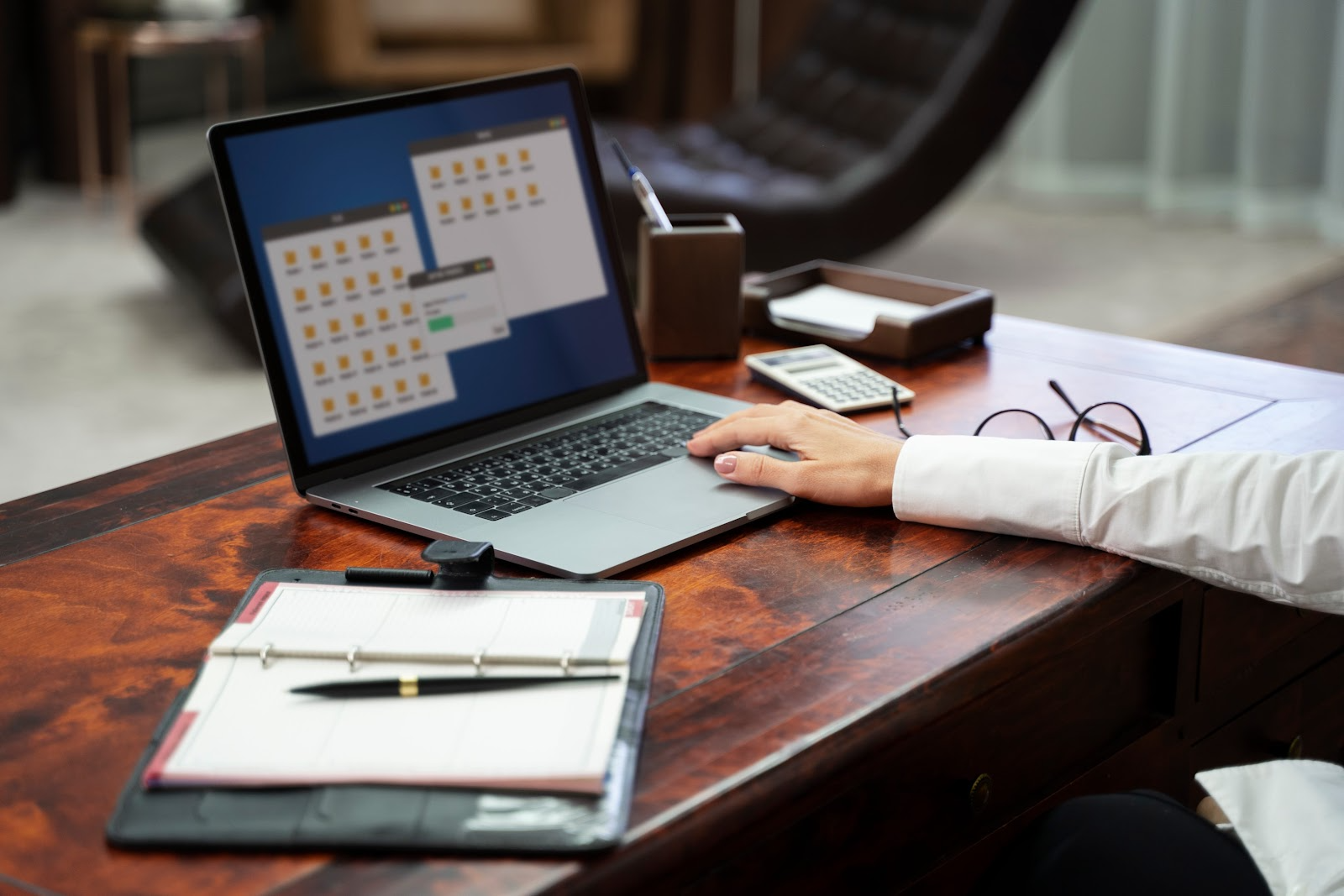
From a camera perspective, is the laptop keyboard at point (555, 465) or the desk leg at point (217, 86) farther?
the desk leg at point (217, 86)

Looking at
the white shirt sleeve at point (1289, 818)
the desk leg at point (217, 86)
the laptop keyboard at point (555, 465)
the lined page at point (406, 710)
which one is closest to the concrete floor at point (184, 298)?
the desk leg at point (217, 86)

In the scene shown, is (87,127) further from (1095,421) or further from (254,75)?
(1095,421)

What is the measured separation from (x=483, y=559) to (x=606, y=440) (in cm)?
28

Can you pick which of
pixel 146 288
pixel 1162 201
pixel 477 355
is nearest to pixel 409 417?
pixel 477 355

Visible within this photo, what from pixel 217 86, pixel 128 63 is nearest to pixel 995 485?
pixel 128 63

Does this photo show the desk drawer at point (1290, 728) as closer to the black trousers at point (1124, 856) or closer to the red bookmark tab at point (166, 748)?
the black trousers at point (1124, 856)

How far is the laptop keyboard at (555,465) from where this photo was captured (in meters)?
0.98

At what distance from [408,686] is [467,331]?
445 millimetres

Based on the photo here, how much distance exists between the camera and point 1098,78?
172 inches

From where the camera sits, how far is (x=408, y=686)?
702 mm

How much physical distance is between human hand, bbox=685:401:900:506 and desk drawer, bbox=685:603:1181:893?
0.18 m

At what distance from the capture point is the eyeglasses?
3.44ft

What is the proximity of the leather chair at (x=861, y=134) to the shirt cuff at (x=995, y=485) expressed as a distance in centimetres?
225

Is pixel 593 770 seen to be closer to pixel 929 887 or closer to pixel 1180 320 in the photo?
pixel 929 887
